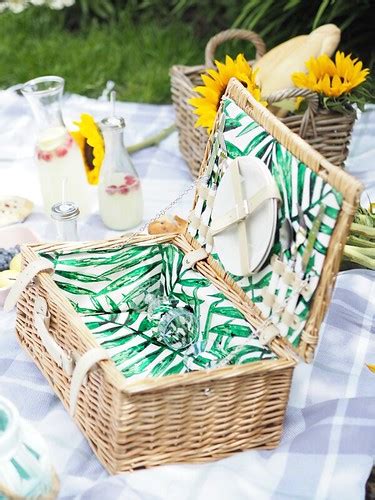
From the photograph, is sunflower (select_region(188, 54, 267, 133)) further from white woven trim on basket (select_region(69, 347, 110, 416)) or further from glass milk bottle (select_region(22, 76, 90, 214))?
white woven trim on basket (select_region(69, 347, 110, 416))

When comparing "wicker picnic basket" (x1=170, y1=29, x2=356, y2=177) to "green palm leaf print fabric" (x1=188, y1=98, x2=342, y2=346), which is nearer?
"green palm leaf print fabric" (x1=188, y1=98, x2=342, y2=346)

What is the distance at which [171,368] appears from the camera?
110cm

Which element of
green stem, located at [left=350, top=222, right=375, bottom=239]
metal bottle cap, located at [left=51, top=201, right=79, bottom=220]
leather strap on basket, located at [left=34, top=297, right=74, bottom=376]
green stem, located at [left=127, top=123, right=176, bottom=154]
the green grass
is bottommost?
the green grass

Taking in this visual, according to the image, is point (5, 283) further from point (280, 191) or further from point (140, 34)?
point (140, 34)

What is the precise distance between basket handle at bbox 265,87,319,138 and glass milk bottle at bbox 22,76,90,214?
388 millimetres

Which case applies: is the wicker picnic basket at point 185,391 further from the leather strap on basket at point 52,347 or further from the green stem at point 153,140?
the green stem at point 153,140

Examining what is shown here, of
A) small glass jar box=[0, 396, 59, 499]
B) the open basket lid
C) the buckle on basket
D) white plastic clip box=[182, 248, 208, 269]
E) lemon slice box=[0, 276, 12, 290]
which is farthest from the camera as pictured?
lemon slice box=[0, 276, 12, 290]

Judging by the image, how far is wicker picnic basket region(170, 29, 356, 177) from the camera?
153 centimetres

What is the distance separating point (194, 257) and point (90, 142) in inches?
18.4

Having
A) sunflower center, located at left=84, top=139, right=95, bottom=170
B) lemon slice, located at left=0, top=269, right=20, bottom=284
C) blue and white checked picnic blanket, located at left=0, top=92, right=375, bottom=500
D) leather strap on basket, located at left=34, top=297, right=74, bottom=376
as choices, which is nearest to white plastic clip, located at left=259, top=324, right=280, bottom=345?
blue and white checked picnic blanket, located at left=0, top=92, right=375, bottom=500

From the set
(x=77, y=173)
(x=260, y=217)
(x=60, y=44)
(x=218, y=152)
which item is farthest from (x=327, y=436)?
(x=60, y=44)

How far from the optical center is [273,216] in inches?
40.0

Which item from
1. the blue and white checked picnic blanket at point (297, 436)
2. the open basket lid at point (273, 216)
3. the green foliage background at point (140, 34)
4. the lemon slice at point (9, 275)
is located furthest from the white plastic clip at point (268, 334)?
the green foliage background at point (140, 34)

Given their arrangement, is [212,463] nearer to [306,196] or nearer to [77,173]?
[306,196]
